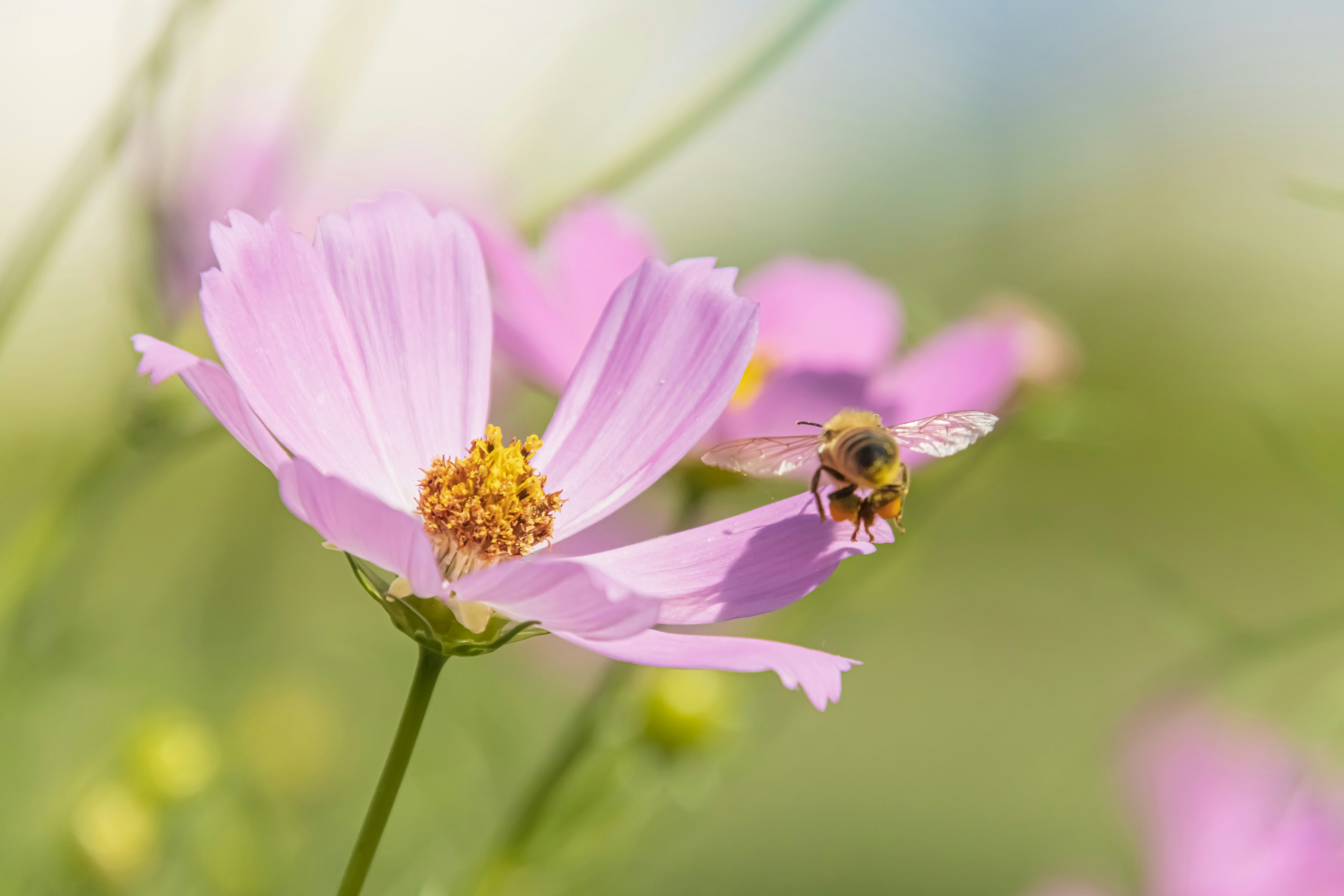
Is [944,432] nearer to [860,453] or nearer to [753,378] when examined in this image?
[860,453]

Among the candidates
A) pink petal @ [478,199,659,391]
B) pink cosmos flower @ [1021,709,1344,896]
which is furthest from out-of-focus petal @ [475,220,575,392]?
pink cosmos flower @ [1021,709,1344,896]

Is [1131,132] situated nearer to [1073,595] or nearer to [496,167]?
[496,167]

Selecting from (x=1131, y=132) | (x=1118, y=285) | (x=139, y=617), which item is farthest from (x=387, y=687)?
(x=1118, y=285)

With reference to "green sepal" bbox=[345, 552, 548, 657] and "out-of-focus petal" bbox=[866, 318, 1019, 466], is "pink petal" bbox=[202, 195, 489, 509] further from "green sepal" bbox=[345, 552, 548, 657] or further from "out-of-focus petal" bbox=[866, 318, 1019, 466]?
"out-of-focus petal" bbox=[866, 318, 1019, 466]

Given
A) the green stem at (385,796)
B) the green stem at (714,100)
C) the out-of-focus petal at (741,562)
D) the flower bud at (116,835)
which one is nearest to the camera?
the green stem at (385,796)

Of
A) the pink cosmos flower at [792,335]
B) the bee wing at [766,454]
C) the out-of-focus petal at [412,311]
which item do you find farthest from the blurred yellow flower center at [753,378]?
the out-of-focus petal at [412,311]

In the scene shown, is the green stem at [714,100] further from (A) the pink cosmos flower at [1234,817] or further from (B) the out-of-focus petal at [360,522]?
(A) the pink cosmos flower at [1234,817]

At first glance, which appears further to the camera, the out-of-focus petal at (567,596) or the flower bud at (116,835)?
the flower bud at (116,835)
